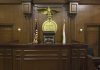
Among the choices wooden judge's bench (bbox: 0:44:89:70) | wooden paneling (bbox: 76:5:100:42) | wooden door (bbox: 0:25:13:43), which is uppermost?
wooden paneling (bbox: 76:5:100:42)

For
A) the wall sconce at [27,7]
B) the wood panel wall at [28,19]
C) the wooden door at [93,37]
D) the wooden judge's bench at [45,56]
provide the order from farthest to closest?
1. the wooden door at [93,37]
2. the wood panel wall at [28,19]
3. the wall sconce at [27,7]
4. the wooden judge's bench at [45,56]

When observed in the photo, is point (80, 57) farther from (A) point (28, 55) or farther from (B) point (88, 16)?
(B) point (88, 16)

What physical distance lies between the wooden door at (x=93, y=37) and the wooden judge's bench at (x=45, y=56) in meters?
3.90

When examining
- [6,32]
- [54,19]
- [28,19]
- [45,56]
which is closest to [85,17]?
[54,19]

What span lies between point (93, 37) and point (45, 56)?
422 cm

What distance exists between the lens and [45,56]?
569 cm

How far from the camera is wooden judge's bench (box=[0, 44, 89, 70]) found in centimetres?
558

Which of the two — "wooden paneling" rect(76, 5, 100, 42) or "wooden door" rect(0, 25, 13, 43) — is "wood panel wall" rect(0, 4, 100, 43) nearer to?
"wooden paneling" rect(76, 5, 100, 42)

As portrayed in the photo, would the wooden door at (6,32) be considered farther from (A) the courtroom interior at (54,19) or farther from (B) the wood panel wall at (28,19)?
(B) the wood panel wall at (28,19)

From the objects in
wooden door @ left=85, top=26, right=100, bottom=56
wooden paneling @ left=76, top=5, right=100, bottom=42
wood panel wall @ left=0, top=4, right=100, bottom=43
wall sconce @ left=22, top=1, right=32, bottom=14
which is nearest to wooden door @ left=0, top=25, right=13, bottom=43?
wood panel wall @ left=0, top=4, right=100, bottom=43

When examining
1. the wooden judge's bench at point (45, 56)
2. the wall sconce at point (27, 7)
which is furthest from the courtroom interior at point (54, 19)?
the wooden judge's bench at point (45, 56)

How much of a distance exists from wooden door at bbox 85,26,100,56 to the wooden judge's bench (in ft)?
12.8

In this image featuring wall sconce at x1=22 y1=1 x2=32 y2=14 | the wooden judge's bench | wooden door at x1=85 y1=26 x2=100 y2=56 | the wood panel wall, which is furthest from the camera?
wooden door at x1=85 y1=26 x2=100 y2=56

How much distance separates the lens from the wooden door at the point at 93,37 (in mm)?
9438
